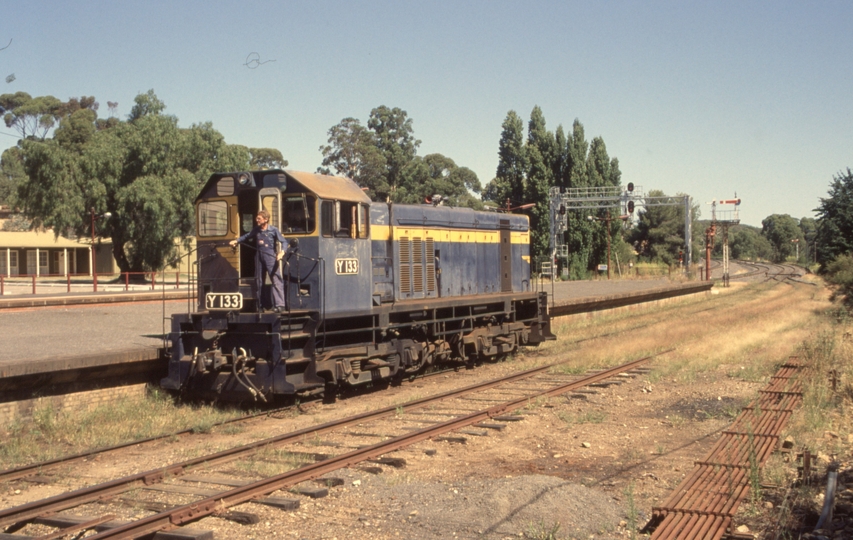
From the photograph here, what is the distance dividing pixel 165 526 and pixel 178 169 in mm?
42249

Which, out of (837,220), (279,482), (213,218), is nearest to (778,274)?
(837,220)

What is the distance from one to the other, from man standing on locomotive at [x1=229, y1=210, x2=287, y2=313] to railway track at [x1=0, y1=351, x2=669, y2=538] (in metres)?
2.20

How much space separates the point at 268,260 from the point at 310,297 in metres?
1.00

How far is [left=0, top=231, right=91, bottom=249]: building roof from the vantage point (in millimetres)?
51125

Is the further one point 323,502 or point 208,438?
point 208,438

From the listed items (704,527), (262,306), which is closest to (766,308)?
(262,306)

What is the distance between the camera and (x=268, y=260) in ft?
35.8

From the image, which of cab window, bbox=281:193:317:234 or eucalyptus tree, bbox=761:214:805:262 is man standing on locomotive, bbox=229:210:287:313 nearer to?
cab window, bbox=281:193:317:234

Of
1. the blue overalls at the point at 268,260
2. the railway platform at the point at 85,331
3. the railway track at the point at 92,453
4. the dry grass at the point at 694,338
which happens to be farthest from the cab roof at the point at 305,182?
the dry grass at the point at 694,338

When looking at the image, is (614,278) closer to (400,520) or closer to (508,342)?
(508,342)

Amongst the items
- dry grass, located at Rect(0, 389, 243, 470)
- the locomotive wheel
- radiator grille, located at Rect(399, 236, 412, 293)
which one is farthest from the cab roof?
dry grass, located at Rect(0, 389, 243, 470)

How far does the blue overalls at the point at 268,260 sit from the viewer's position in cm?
1091

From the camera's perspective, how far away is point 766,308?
3203 cm

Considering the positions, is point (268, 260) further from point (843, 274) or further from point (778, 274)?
point (778, 274)
